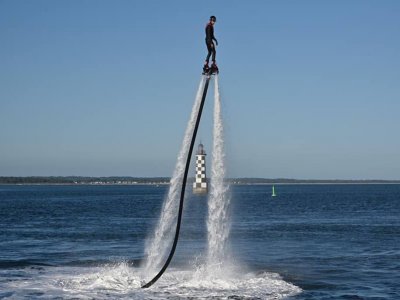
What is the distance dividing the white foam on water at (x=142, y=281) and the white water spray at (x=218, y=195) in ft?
6.65

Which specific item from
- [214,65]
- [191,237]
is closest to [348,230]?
[191,237]

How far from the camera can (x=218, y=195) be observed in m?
25.9

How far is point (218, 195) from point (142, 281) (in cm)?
683

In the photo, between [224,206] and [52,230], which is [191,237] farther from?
[224,206]

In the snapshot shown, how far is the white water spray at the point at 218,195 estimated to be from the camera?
2492cm

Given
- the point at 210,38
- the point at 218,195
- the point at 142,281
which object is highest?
the point at 210,38

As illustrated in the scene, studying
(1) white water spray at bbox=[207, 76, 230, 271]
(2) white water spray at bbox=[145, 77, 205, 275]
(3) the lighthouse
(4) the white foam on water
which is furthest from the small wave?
(3) the lighthouse

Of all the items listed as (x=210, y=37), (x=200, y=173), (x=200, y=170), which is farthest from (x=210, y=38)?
(x=200, y=173)

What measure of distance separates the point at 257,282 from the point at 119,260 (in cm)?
1192

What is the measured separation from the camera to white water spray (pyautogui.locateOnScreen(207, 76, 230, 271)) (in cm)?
2492

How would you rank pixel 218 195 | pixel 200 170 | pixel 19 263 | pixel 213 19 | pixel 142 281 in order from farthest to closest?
pixel 200 170 < pixel 19 263 < pixel 142 281 < pixel 218 195 < pixel 213 19

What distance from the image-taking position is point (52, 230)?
2500 inches

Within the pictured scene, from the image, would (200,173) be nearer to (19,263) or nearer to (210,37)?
(19,263)

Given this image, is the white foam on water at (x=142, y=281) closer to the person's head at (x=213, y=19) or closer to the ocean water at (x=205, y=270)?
the ocean water at (x=205, y=270)
